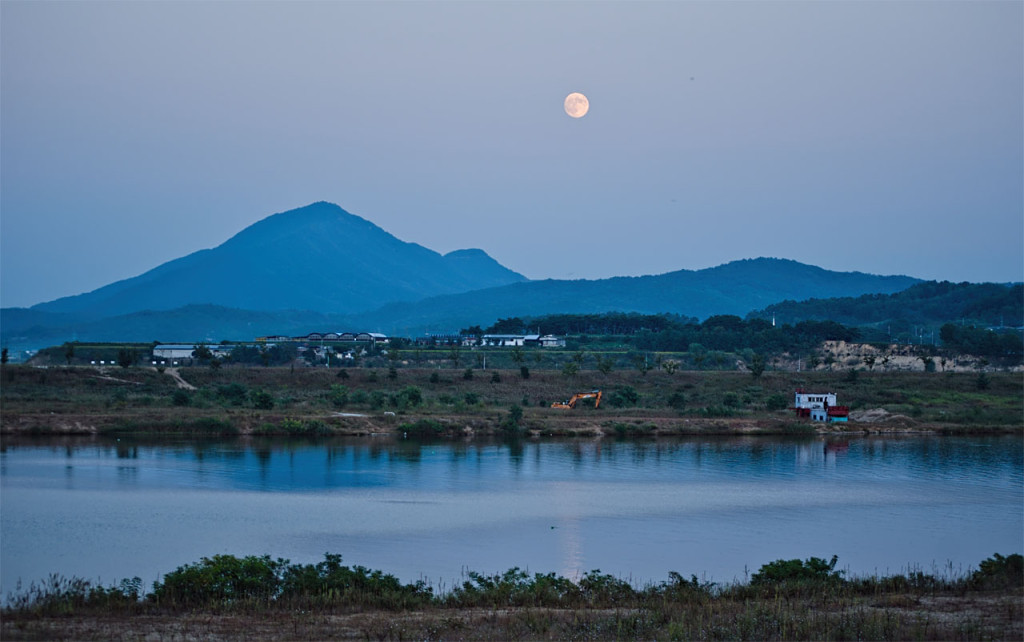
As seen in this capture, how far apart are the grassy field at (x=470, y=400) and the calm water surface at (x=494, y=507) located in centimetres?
348

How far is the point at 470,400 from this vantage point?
45.8 m

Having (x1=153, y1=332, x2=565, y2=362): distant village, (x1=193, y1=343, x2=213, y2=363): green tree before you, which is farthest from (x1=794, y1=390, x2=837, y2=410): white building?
(x1=193, y1=343, x2=213, y2=363): green tree

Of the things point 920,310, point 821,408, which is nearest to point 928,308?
point 920,310

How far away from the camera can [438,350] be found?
77.8 meters

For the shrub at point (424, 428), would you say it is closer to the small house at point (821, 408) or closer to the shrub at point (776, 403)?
the small house at point (821, 408)

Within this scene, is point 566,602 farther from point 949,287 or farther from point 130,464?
point 949,287

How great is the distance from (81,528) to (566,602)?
35.2 feet

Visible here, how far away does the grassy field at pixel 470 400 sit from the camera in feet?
124

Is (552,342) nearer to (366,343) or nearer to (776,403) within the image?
(366,343)

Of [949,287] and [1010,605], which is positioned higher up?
[949,287]

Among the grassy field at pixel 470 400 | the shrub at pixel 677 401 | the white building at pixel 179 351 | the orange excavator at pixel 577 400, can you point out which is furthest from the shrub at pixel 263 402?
the white building at pixel 179 351

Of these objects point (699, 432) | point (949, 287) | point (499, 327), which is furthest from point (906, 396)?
point (949, 287)

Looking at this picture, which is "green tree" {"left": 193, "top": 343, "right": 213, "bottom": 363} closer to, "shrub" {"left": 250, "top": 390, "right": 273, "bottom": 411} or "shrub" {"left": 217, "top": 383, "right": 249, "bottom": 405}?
"shrub" {"left": 217, "top": 383, "right": 249, "bottom": 405}

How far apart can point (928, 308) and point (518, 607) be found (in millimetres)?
138785
